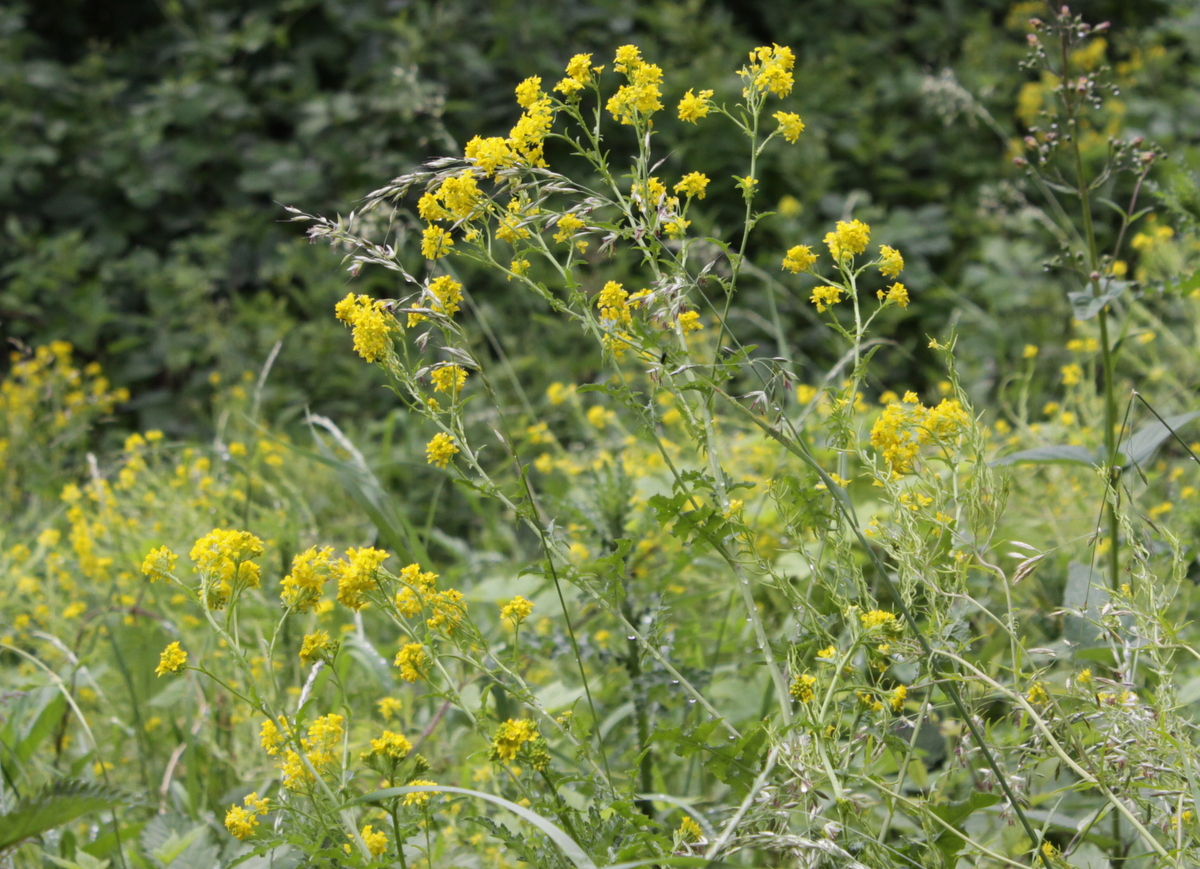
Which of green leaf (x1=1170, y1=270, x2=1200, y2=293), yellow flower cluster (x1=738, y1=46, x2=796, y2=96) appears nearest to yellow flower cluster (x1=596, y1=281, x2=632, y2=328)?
yellow flower cluster (x1=738, y1=46, x2=796, y2=96)

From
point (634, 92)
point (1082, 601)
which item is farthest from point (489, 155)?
point (1082, 601)

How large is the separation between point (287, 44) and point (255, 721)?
3378mm

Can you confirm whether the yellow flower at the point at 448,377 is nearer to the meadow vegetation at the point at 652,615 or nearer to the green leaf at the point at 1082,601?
the meadow vegetation at the point at 652,615

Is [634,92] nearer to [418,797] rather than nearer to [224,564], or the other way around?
[224,564]

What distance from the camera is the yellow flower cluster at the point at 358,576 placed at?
949 millimetres

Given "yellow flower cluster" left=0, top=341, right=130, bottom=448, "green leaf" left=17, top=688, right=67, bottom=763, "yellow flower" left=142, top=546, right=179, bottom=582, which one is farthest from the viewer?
"yellow flower cluster" left=0, top=341, right=130, bottom=448

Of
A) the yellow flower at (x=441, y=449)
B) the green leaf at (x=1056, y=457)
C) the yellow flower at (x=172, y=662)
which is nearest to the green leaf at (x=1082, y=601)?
the green leaf at (x=1056, y=457)

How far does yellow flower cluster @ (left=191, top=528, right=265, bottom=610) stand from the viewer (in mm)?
1002

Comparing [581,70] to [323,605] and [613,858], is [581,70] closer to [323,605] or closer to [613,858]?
[613,858]

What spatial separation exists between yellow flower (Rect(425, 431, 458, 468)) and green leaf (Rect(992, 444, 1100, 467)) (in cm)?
70

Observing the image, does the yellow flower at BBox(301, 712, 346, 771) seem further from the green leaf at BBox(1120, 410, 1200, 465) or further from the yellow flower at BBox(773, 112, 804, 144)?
the green leaf at BBox(1120, 410, 1200, 465)

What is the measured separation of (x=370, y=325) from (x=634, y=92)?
367mm

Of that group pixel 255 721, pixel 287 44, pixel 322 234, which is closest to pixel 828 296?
pixel 322 234

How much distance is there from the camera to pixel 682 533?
1.05m
